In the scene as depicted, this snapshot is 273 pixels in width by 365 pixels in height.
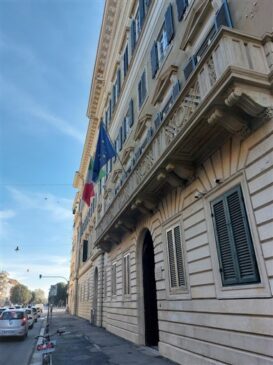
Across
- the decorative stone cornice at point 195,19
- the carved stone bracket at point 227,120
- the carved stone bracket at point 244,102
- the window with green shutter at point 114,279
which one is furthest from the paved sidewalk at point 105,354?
the decorative stone cornice at point 195,19

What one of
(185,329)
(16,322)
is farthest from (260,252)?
(16,322)

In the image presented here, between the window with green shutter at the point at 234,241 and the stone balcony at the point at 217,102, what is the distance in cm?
141

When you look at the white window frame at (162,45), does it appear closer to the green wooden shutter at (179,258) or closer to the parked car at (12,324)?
the green wooden shutter at (179,258)

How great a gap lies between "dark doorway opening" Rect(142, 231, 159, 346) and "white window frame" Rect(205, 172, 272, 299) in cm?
625

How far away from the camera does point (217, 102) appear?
19.6 ft

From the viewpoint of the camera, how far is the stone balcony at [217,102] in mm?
5656

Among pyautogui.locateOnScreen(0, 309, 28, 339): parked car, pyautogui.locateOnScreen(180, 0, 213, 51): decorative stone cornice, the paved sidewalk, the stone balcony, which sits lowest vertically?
the paved sidewalk

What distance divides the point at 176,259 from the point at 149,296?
14.8ft

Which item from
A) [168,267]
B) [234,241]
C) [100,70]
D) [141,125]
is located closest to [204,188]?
[234,241]

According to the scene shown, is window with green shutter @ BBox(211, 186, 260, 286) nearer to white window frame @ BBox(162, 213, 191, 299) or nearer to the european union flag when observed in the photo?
white window frame @ BBox(162, 213, 191, 299)

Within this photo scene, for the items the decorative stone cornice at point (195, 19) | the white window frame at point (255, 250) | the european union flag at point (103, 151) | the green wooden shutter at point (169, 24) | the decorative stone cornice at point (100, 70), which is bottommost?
the white window frame at point (255, 250)

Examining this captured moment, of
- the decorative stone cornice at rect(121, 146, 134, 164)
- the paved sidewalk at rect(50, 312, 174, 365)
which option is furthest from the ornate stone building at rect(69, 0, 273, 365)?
the decorative stone cornice at rect(121, 146, 134, 164)

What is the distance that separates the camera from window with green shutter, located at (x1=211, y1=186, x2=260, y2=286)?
601cm

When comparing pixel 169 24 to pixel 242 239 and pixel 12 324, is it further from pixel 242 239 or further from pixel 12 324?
pixel 12 324
